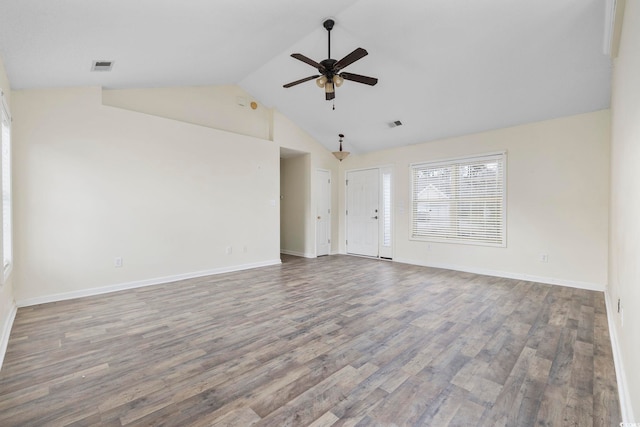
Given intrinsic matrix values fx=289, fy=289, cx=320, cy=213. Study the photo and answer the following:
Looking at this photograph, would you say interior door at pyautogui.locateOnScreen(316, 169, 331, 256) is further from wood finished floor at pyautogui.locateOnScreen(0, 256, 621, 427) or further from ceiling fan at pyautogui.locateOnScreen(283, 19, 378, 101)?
ceiling fan at pyautogui.locateOnScreen(283, 19, 378, 101)

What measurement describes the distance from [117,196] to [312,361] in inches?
141

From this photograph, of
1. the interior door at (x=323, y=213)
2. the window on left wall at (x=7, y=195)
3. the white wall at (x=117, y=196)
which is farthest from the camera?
the interior door at (x=323, y=213)

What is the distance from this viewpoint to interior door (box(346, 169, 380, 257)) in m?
6.68

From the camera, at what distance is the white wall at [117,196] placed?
3.43 meters

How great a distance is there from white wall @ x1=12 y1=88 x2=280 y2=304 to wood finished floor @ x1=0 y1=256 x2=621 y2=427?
1.76ft

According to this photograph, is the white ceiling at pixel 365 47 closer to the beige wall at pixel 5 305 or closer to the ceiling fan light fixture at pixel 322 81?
the beige wall at pixel 5 305

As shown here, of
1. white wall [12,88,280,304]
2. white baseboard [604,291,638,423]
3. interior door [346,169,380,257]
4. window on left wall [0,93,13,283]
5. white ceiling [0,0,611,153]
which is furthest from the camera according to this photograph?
interior door [346,169,380,257]

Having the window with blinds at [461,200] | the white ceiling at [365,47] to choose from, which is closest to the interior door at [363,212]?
the window with blinds at [461,200]

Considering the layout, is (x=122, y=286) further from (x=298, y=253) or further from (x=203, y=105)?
(x=298, y=253)

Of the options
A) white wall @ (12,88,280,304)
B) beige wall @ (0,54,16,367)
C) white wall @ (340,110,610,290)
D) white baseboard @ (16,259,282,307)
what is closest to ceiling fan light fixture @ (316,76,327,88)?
white wall @ (12,88,280,304)

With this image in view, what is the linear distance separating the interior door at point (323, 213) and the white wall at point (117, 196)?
1.87m

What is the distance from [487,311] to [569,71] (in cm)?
304

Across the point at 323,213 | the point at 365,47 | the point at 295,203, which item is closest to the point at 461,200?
the point at 323,213

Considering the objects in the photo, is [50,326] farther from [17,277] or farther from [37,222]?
[37,222]
